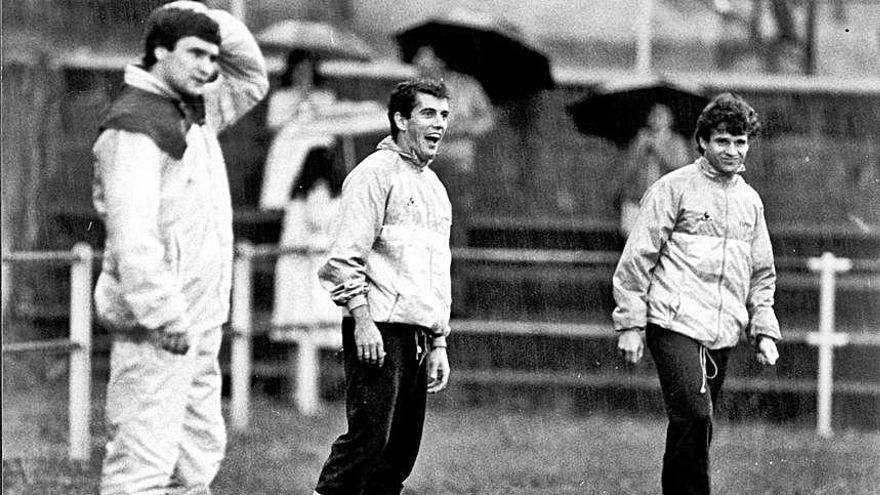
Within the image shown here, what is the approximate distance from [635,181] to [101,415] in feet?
14.3

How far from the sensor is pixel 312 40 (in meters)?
13.0

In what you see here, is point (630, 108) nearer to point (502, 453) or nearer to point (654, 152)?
point (654, 152)

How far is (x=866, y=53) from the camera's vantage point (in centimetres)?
1385

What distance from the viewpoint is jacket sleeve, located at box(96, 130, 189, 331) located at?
5809 millimetres

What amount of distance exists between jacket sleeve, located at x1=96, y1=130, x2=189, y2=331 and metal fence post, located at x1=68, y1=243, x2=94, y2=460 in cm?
390

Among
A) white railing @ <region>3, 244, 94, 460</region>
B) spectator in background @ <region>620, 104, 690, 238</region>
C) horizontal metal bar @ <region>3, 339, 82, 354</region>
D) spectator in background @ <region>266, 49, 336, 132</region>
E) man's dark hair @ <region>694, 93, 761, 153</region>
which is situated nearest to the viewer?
man's dark hair @ <region>694, 93, 761, 153</region>

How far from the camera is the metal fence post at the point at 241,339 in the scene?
1123cm

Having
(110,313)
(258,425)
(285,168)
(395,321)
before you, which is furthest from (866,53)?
(110,313)

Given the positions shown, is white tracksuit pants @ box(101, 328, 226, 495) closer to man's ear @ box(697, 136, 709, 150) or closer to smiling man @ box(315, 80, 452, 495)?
smiling man @ box(315, 80, 452, 495)

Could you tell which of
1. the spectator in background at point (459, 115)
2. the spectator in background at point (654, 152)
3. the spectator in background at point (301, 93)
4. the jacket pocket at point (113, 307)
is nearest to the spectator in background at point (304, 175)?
the spectator in background at point (301, 93)

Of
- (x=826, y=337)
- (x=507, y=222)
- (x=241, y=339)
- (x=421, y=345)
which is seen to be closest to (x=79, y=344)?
(x=241, y=339)

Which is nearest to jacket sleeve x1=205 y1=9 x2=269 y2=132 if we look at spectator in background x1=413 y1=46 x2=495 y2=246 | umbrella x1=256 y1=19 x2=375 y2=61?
spectator in background x1=413 y1=46 x2=495 y2=246

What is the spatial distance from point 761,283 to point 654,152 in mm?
5738

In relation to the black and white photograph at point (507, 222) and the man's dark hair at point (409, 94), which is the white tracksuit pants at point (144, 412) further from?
the black and white photograph at point (507, 222)
